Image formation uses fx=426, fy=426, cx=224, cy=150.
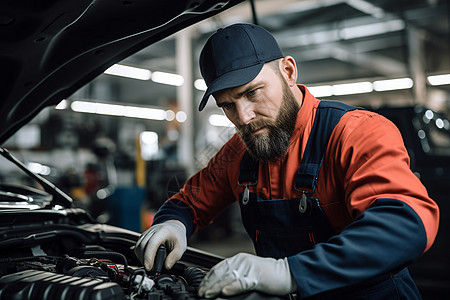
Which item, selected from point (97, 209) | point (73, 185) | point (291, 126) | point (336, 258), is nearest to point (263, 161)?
point (291, 126)

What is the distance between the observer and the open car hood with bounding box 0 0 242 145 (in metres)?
0.99

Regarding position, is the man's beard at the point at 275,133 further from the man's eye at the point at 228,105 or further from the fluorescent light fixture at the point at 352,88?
the fluorescent light fixture at the point at 352,88

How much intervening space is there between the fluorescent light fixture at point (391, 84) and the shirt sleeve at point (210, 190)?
875 cm

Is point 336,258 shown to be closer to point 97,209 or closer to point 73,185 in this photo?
point 97,209

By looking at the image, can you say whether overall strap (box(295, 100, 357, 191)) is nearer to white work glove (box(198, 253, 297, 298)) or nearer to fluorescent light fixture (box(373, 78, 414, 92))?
white work glove (box(198, 253, 297, 298))

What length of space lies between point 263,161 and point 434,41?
33.1ft

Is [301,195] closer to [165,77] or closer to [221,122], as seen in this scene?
[221,122]

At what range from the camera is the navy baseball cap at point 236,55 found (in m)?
1.23

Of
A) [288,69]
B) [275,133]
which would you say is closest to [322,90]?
[288,69]

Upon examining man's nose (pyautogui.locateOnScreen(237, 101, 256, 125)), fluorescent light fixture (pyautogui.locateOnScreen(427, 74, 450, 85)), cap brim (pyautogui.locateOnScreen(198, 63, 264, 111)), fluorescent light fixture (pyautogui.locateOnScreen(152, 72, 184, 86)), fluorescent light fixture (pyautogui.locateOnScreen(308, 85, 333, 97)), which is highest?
fluorescent light fixture (pyautogui.locateOnScreen(152, 72, 184, 86))

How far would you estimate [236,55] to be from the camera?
1256 mm

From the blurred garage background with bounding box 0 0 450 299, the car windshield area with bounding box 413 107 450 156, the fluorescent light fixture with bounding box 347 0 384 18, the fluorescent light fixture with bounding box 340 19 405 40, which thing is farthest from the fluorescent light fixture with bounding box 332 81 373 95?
the car windshield area with bounding box 413 107 450 156

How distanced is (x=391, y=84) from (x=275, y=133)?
9262mm

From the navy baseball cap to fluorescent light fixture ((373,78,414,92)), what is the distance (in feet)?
29.3
